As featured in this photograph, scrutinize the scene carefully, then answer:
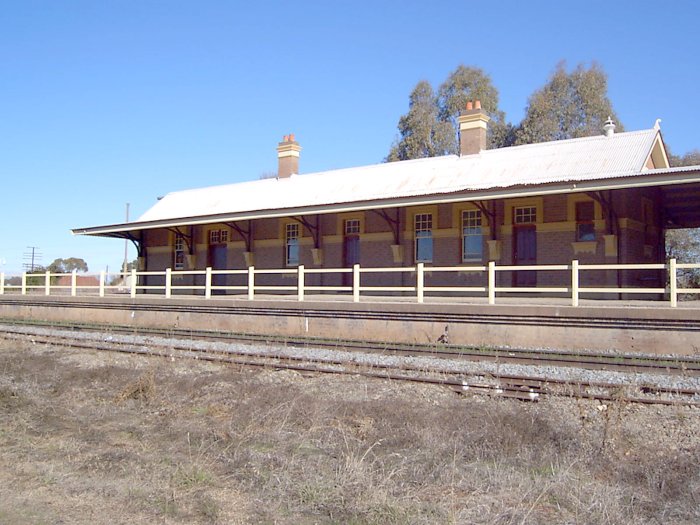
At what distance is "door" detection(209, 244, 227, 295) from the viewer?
24.6m

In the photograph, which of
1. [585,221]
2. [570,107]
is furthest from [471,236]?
[570,107]

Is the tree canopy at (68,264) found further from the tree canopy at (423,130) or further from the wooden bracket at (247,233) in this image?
the wooden bracket at (247,233)

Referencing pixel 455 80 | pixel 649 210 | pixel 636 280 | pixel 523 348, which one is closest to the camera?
pixel 523 348

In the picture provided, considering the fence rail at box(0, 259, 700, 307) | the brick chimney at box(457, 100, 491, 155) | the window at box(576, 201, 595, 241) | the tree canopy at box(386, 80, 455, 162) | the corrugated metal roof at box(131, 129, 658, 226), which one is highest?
the tree canopy at box(386, 80, 455, 162)

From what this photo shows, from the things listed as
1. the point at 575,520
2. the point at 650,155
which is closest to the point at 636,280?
the point at 650,155

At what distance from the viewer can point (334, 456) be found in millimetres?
6594

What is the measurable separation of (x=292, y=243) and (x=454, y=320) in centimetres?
987

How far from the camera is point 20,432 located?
298 inches

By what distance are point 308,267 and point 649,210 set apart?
1032 cm

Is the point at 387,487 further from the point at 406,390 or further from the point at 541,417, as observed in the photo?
the point at 406,390

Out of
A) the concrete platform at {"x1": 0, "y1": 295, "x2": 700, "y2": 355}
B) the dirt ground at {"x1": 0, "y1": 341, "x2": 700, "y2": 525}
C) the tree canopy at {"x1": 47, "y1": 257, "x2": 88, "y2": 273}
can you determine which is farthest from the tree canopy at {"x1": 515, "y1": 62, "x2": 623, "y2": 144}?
the tree canopy at {"x1": 47, "y1": 257, "x2": 88, "y2": 273}

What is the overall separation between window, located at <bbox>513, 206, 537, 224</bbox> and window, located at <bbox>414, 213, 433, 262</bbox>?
251 centimetres

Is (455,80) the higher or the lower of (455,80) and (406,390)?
the higher

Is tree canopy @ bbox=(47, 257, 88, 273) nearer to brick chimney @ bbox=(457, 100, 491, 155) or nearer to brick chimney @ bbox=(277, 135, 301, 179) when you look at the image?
brick chimney @ bbox=(277, 135, 301, 179)
